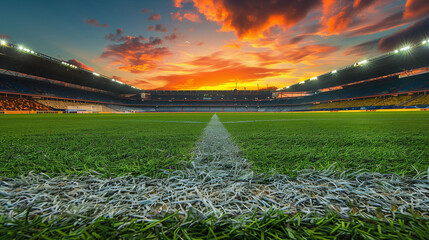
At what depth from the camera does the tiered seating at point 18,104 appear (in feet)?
67.4

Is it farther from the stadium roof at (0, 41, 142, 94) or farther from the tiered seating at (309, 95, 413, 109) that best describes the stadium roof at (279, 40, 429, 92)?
the stadium roof at (0, 41, 142, 94)

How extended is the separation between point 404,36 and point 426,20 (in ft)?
12.2

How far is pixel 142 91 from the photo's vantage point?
4269 centimetres

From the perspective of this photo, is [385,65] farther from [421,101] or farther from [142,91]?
[142,91]

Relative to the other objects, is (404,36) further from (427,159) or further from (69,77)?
(69,77)

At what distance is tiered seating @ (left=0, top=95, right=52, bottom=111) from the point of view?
67.4 ft

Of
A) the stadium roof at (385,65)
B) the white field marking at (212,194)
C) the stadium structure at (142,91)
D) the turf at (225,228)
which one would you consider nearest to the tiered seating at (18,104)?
the stadium structure at (142,91)

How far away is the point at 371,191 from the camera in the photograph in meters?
0.71

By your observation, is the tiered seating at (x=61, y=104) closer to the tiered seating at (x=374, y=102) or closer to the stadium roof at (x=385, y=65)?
the stadium roof at (x=385, y=65)

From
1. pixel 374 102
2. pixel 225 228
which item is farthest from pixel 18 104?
pixel 374 102

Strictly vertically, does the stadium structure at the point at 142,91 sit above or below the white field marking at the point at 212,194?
above

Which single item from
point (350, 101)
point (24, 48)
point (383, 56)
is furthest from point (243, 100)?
point (24, 48)

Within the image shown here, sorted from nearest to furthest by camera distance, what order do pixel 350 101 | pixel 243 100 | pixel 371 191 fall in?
pixel 371 191 < pixel 350 101 < pixel 243 100

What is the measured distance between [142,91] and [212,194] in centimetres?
4620
